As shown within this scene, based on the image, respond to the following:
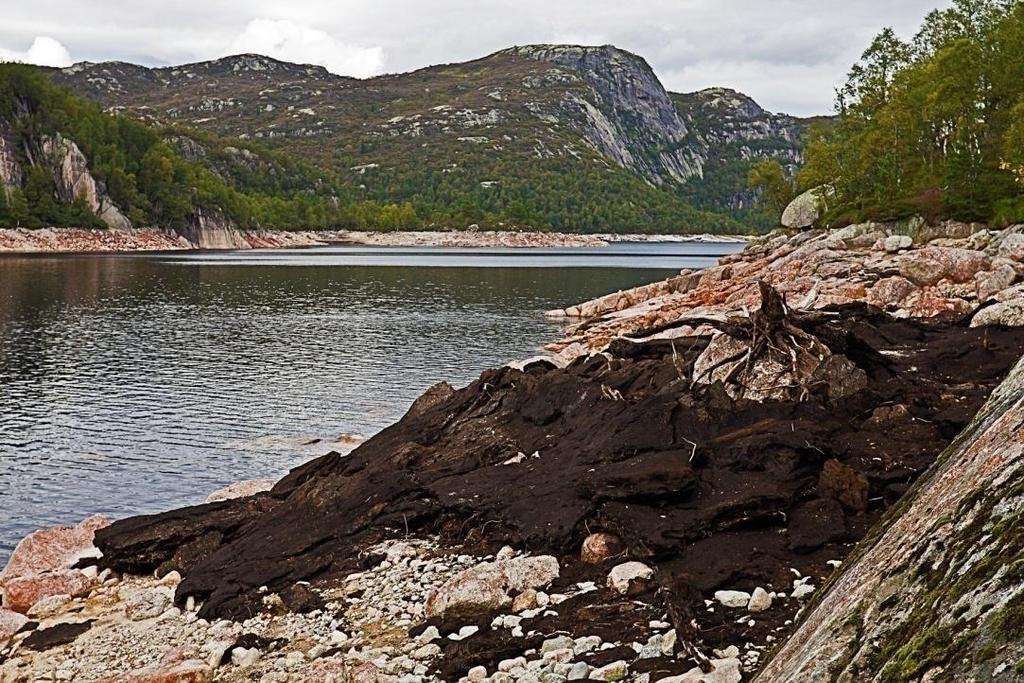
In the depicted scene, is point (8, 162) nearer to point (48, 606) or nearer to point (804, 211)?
point (804, 211)

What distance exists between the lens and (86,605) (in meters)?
14.8

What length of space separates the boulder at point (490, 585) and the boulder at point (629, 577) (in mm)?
845

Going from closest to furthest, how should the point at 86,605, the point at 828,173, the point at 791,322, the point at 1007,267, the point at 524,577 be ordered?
the point at 524,577
the point at 86,605
the point at 791,322
the point at 1007,267
the point at 828,173

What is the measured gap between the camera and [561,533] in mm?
12422

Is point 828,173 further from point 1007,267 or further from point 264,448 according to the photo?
point 264,448

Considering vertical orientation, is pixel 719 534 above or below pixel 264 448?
above

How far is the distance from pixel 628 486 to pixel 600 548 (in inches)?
47.2

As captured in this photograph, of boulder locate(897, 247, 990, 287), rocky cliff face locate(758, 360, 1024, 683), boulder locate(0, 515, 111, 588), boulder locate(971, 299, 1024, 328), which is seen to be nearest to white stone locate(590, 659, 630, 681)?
rocky cliff face locate(758, 360, 1024, 683)

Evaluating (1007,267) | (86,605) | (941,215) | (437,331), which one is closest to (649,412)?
(86,605)

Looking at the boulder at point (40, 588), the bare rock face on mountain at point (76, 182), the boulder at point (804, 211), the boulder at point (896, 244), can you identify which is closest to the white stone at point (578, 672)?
the boulder at point (40, 588)

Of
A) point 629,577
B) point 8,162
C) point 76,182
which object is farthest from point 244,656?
point 76,182

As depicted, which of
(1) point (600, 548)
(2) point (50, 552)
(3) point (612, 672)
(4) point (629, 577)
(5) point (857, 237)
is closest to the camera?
(3) point (612, 672)

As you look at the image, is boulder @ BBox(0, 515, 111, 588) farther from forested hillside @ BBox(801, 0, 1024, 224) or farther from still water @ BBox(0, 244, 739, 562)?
forested hillside @ BBox(801, 0, 1024, 224)

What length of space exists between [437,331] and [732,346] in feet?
142
